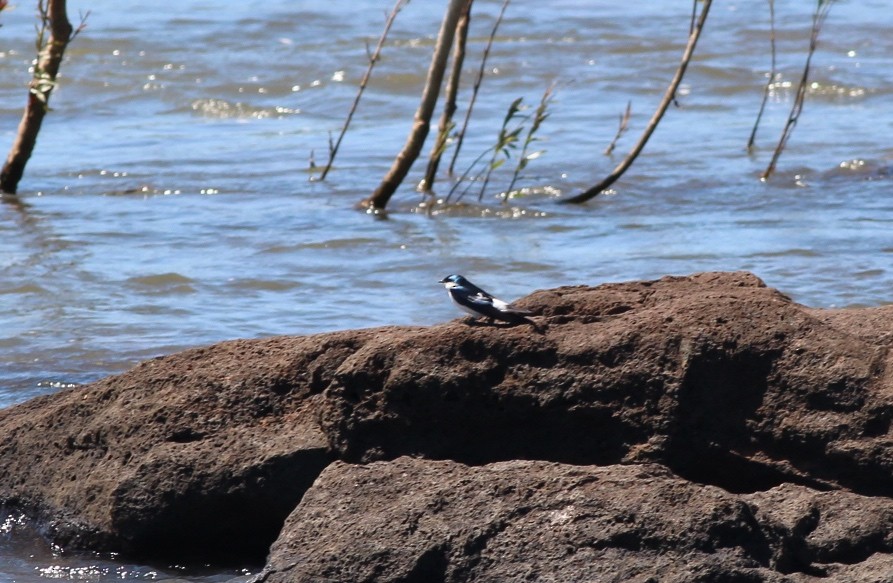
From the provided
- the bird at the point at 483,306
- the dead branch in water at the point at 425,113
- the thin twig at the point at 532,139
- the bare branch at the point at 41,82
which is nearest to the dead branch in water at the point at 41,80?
the bare branch at the point at 41,82

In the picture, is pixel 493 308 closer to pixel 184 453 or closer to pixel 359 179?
pixel 184 453

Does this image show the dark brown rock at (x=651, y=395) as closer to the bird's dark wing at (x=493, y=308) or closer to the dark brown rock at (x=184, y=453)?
the bird's dark wing at (x=493, y=308)

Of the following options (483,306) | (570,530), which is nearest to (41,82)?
(483,306)

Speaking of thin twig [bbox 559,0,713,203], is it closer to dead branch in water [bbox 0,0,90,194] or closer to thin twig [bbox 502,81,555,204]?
thin twig [bbox 502,81,555,204]

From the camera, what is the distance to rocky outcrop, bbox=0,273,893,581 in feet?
10.7

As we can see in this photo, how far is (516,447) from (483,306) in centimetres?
44

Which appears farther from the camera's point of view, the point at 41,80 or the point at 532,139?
the point at 532,139

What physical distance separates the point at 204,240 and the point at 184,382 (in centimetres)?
460

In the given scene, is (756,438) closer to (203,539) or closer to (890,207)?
(203,539)

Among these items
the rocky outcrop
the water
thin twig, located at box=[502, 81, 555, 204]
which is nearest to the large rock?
the rocky outcrop

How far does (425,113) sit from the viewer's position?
29.5 feet

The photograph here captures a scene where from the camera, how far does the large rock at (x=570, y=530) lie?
319 centimetres

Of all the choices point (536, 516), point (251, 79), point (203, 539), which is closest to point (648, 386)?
point (536, 516)

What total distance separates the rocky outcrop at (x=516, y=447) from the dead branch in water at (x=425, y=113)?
470 centimetres
